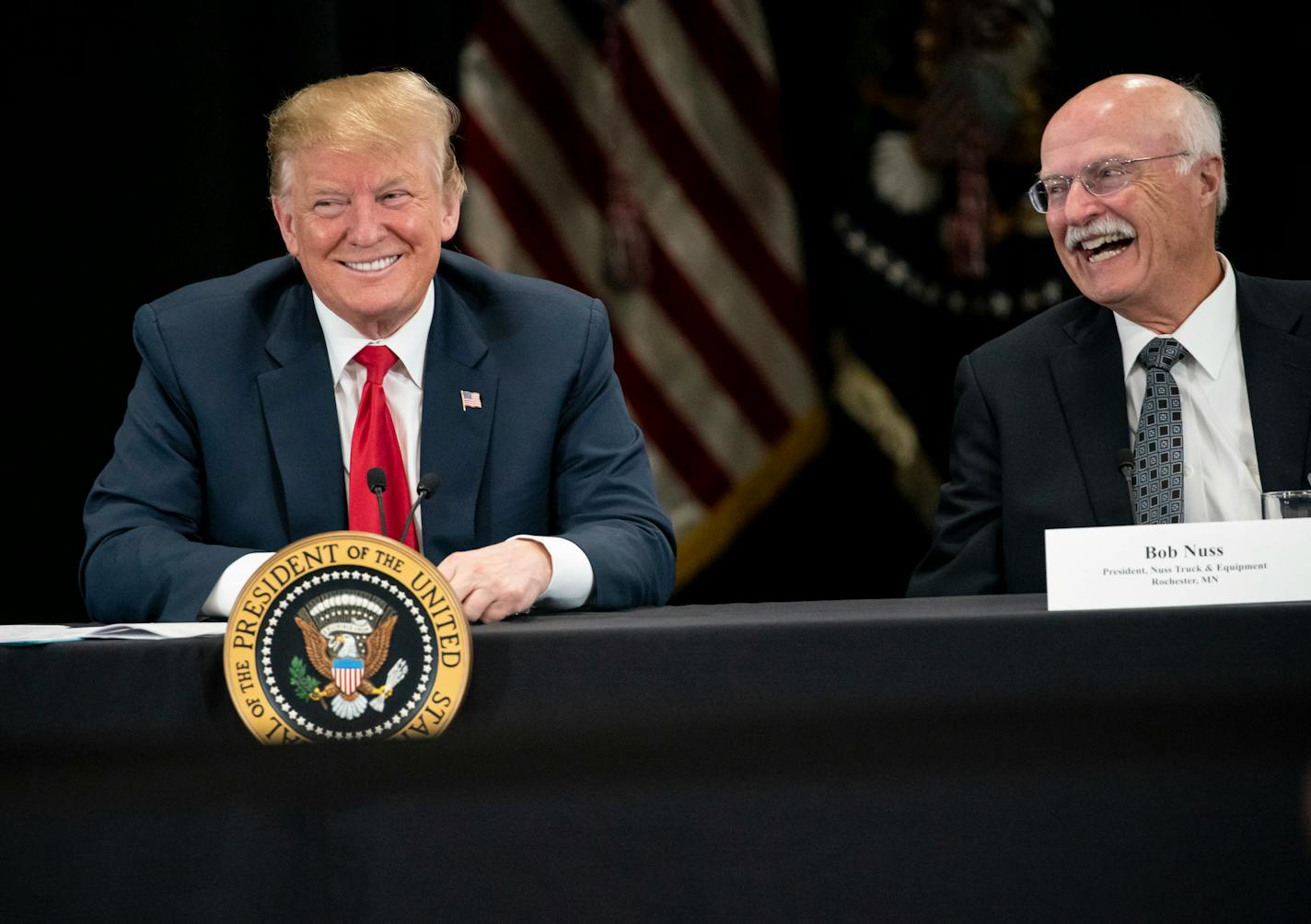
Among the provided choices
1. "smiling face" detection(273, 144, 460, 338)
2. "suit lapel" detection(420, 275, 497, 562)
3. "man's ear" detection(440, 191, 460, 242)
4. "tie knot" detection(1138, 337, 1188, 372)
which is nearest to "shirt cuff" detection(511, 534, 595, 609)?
"suit lapel" detection(420, 275, 497, 562)

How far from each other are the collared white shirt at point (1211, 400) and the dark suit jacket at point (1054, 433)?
2cm

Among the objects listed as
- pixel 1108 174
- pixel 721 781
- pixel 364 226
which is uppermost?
pixel 1108 174

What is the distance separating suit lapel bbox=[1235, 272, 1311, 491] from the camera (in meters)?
2.19

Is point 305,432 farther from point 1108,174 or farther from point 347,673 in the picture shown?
point 1108,174

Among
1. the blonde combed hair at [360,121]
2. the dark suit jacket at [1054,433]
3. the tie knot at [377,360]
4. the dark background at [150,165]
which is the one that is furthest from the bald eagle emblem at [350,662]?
the dark background at [150,165]

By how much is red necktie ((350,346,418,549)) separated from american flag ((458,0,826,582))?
167cm

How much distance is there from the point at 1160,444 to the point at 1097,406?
135 mm

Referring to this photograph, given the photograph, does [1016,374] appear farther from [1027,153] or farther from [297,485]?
[1027,153]

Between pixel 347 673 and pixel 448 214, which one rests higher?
pixel 448 214

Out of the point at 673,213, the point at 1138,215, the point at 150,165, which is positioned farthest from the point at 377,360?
the point at 673,213

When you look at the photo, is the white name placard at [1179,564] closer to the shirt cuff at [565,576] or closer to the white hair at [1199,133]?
the shirt cuff at [565,576]

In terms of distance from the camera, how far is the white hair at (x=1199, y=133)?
94.6 inches

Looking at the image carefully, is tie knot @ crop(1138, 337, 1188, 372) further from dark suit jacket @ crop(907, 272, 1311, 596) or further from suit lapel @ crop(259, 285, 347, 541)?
suit lapel @ crop(259, 285, 347, 541)

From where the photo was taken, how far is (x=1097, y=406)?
2311mm
